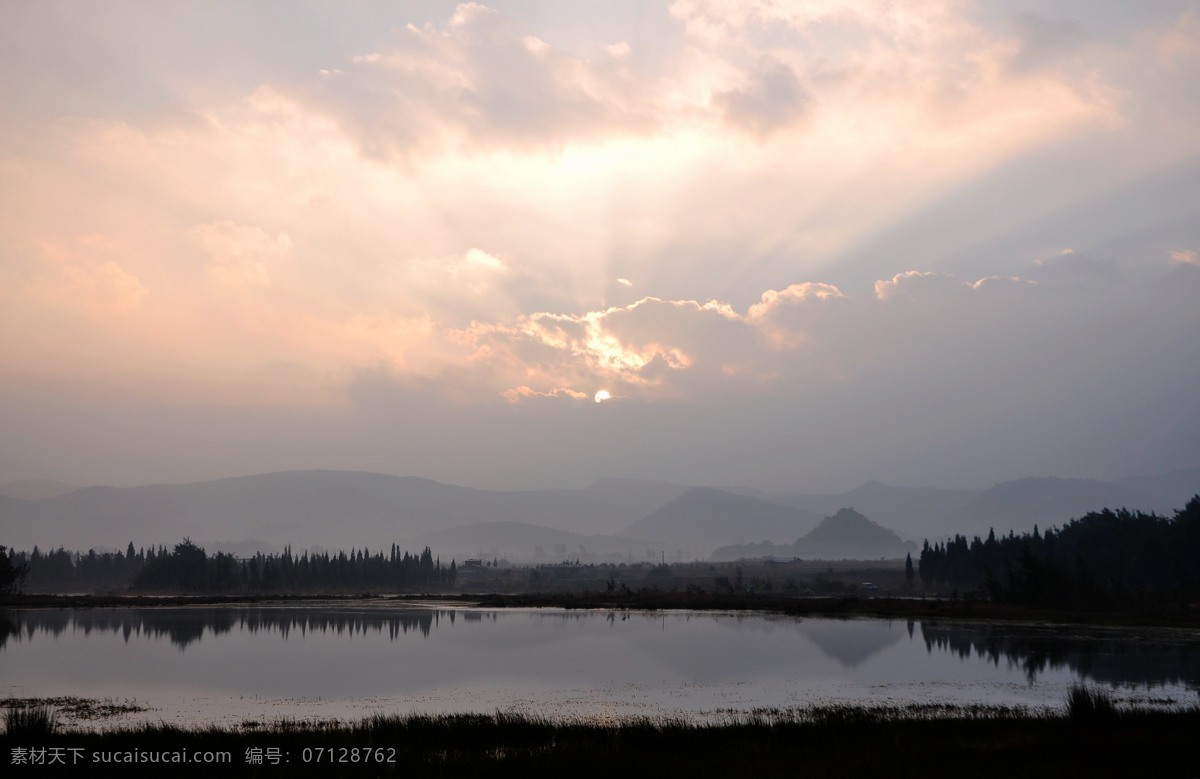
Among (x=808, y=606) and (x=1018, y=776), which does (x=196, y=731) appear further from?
(x=808, y=606)

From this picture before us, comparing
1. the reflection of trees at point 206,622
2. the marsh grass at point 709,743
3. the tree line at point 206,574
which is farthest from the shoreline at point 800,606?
the marsh grass at point 709,743

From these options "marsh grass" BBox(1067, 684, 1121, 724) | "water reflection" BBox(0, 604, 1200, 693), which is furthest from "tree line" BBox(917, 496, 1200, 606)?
"marsh grass" BBox(1067, 684, 1121, 724)

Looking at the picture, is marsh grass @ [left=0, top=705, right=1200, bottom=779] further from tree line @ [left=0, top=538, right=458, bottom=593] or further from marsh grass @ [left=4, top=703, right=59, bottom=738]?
tree line @ [left=0, top=538, right=458, bottom=593]

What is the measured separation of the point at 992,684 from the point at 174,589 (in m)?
155

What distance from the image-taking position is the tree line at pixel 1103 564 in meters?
87.8

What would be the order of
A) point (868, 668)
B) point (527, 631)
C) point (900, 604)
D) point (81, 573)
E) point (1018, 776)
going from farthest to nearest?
point (81, 573) → point (900, 604) → point (527, 631) → point (868, 668) → point (1018, 776)

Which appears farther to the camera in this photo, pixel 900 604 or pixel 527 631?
pixel 900 604

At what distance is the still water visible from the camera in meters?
37.5

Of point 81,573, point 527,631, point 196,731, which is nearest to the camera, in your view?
point 196,731

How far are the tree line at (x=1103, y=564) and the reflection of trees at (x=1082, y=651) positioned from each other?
55.0 feet

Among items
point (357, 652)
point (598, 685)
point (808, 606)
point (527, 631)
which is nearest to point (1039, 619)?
point (808, 606)

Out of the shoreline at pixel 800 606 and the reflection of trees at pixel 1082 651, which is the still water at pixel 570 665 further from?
the shoreline at pixel 800 606

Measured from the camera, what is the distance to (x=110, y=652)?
186 ft

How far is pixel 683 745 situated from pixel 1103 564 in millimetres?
100836
